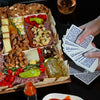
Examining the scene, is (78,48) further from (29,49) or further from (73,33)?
(29,49)

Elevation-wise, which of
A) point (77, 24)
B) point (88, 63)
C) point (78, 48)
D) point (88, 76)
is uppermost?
point (77, 24)

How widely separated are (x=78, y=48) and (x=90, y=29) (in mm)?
332

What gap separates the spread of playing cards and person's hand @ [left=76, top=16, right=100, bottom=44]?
51 millimetres

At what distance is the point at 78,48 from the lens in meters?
2.98

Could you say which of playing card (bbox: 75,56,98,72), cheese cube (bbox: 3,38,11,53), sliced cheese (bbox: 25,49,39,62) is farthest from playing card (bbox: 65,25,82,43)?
cheese cube (bbox: 3,38,11,53)

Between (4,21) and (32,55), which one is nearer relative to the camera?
(32,55)

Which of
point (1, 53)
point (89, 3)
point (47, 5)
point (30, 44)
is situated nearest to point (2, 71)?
point (1, 53)

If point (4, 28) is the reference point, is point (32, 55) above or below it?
below

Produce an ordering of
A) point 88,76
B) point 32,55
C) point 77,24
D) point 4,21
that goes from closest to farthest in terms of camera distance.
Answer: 1. point 88,76
2. point 32,55
3. point 4,21
4. point 77,24

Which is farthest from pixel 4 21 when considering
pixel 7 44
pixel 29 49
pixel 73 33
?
pixel 73 33

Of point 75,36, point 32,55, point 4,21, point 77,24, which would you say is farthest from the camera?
point 77,24

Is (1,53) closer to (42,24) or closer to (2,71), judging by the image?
(2,71)

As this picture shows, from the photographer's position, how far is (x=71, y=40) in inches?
119

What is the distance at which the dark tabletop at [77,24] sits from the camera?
2594mm
